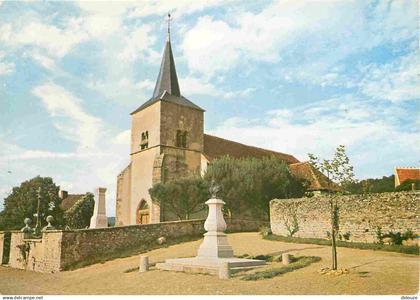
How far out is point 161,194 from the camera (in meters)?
28.1

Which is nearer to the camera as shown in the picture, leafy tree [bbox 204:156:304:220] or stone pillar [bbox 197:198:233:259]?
stone pillar [bbox 197:198:233:259]

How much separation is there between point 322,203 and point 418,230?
5047 mm

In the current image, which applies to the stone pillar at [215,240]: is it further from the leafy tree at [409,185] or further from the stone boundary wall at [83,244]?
the leafy tree at [409,185]

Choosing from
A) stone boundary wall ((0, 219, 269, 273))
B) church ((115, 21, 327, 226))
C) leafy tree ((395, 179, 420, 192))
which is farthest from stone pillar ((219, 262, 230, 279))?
church ((115, 21, 327, 226))

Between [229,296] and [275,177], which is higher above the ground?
[275,177]

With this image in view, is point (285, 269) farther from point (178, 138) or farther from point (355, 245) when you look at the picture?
point (178, 138)

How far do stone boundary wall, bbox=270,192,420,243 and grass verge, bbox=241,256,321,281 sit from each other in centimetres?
588

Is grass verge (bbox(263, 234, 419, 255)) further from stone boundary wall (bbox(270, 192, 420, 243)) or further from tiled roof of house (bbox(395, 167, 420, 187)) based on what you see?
tiled roof of house (bbox(395, 167, 420, 187))

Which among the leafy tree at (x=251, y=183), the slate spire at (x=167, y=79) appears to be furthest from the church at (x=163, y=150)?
the leafy tree at (x=251, y=183)

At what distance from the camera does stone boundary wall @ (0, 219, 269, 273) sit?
18688 millimetres

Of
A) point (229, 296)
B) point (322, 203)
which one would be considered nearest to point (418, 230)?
point (322, 203)

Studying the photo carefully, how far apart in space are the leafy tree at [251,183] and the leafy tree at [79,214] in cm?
1650

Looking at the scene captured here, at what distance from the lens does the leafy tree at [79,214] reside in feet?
126

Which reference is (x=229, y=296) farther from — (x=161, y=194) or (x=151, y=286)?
(x=161, y=194)
